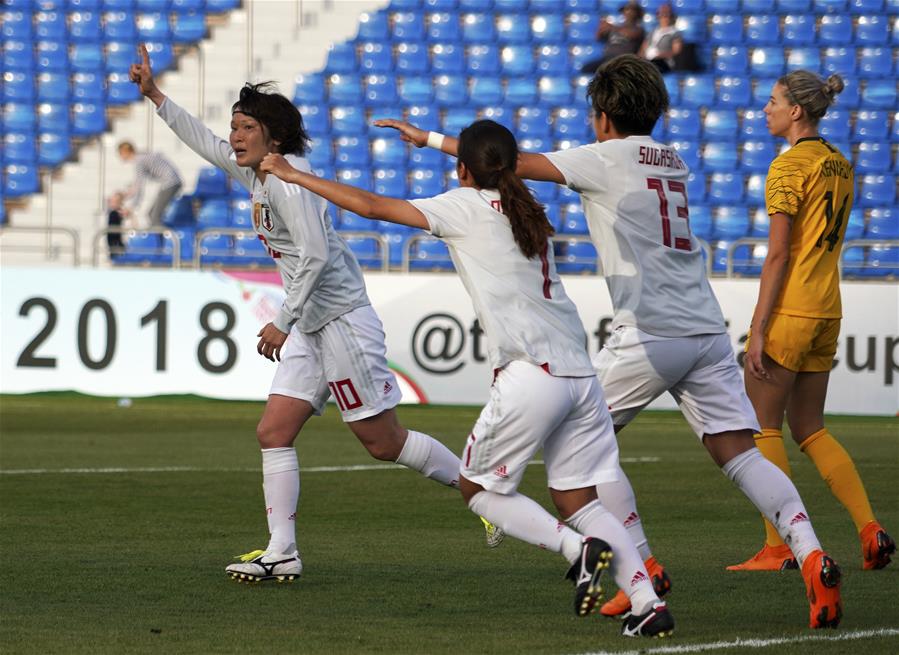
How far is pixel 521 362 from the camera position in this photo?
5.25 meters

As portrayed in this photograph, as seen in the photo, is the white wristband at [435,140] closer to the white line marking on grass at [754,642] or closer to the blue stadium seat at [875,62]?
the white line marking on grass at [754,642]

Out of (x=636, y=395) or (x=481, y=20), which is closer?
(x=636, y=395)

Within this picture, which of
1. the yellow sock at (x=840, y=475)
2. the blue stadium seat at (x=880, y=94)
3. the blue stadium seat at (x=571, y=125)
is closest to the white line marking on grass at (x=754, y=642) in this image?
the yellow sock at (x=840, y=475)

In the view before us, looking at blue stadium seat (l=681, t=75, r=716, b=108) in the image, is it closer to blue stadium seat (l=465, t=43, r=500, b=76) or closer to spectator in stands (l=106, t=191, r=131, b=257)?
blue stadium seat (l=465, t=43, r=500, b=76)

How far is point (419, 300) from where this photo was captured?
682 inches

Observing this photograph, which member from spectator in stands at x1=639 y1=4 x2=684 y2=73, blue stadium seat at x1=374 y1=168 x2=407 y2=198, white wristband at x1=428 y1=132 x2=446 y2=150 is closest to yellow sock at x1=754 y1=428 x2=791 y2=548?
white wristband at x1=428 y1=132 x2=446 y2=150

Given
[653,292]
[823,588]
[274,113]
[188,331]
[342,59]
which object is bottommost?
[823,588]

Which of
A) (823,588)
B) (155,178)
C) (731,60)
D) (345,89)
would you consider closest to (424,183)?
(345,89)

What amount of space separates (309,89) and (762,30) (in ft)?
21.8

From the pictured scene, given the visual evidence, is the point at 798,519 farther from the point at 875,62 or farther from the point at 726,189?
the point at 875,62

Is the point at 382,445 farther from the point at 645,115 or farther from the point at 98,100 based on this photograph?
the point at 98,100

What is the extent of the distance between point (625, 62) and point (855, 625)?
2146mm

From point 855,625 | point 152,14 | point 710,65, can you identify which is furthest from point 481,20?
point 855,625

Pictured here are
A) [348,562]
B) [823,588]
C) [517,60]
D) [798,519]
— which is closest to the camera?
[823,588]
